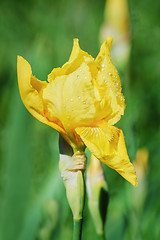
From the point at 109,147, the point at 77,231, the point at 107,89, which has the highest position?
the point at 107,89

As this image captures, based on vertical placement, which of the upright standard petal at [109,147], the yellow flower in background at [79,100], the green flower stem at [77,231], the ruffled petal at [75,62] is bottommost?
the green flower stem at [77,231]

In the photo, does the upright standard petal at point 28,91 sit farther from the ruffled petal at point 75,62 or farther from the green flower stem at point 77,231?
the green flower stem at point 77,231

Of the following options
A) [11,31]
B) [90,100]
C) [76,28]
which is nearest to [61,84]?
[90,100]

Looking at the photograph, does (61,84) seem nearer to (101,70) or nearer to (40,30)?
(101,70)

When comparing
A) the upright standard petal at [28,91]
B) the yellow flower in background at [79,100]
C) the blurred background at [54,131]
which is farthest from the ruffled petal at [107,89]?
the blurred background at [54,131]

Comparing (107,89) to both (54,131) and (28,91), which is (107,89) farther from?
(54,131)

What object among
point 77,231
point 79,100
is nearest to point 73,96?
point 79,100
